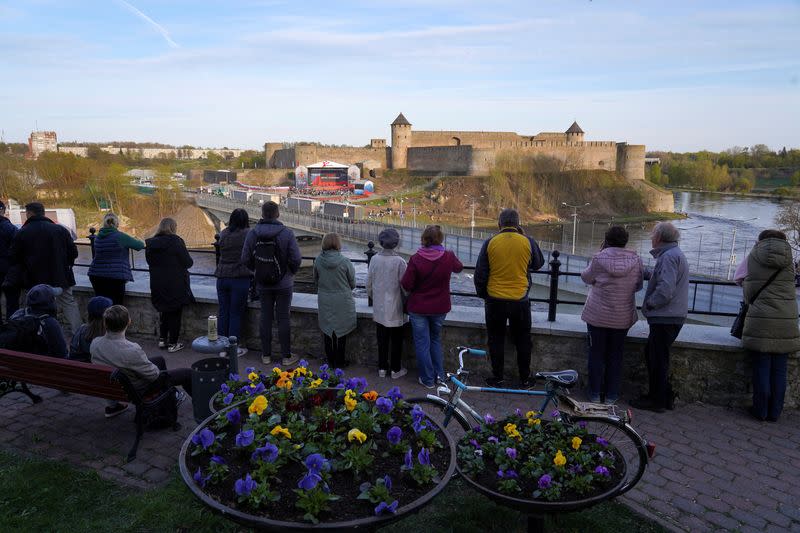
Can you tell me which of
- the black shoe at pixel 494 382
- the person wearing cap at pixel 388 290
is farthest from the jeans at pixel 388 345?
the black shoe at pixel 494 382

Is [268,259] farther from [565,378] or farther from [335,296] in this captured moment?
[565,378]

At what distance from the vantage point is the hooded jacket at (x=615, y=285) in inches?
180

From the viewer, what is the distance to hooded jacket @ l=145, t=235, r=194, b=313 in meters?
5.79

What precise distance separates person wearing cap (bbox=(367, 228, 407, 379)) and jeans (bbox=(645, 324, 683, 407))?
208 cm

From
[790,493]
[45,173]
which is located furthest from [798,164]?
[790,493]

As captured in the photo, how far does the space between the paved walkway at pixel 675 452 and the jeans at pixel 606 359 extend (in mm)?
308

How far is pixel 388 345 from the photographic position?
5465mm

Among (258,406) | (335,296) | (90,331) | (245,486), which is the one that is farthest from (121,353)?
(245,486)

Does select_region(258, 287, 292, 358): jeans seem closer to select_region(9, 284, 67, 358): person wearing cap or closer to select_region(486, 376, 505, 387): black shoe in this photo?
select_region(9, 284, 67, 358): person wearing cap

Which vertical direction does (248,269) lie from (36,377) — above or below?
above

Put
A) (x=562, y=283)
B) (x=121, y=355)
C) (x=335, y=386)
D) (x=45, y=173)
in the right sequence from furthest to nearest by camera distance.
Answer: (x=45, y=173) < (x=562, y=283) < (x=121, y=355) < (x=335, y=386)

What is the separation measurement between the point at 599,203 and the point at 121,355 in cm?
9379

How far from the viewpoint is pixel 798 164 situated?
126 meters

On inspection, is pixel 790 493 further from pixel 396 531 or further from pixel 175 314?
pixel 175 314
